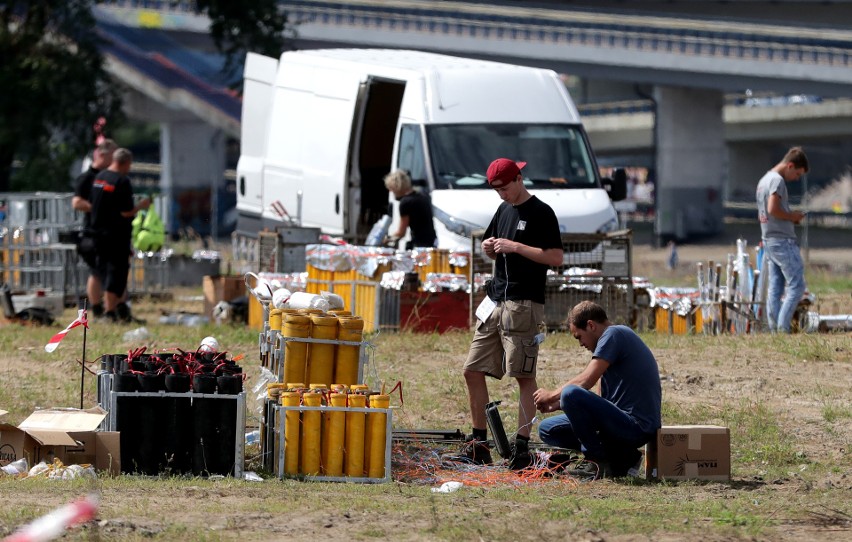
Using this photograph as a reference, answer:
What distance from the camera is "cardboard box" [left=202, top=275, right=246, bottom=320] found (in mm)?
17516

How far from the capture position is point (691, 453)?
370 inches

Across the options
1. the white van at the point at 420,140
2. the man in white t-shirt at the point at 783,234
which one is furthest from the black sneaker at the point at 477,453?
the white van at the point at 420,140

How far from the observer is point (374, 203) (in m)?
19.5

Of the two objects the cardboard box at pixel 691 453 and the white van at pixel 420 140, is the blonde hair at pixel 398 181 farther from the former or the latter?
the cardboard box at pixel 691 453

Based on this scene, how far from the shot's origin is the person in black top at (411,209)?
16814mm

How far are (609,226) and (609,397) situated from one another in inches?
320

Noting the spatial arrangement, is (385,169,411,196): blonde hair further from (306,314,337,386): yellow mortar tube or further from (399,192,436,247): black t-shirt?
(306,314,337,386): yellow mortar tube

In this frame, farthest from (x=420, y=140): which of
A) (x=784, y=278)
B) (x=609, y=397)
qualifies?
(x=609, y=397)

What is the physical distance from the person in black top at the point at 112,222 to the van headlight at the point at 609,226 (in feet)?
16.8

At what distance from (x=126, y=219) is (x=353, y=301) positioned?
285cm

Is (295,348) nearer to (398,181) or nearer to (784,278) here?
(784,278)

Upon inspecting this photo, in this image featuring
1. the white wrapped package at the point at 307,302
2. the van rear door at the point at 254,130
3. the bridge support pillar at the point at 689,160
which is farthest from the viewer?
the bridge support pillar at the point at 689,160

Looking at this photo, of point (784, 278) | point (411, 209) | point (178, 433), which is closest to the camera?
point (178, 433)

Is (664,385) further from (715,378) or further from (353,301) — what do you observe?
(353,301)
